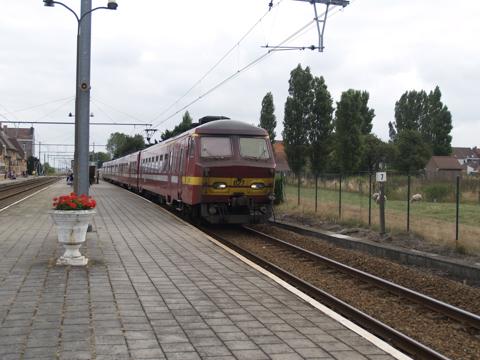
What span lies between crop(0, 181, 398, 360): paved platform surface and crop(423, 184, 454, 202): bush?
1876 centimetres

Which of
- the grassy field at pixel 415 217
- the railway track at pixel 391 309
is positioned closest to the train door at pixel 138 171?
the grassy field at pixel 415 217

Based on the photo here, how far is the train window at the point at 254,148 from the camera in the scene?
52.6 ft

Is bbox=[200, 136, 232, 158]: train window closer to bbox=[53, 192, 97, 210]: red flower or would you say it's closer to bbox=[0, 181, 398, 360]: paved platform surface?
bbox=[0, 181, 398, 360]: paved platform surface

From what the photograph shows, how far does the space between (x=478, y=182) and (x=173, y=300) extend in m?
22.4

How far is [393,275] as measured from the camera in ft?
34.4

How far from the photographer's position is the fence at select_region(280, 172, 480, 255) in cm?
1389

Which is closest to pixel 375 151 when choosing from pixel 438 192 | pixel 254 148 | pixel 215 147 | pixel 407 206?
pixel 438 192

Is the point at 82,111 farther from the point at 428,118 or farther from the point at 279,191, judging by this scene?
the point at 428,118

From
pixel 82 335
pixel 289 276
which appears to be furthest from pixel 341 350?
pixel 289 276

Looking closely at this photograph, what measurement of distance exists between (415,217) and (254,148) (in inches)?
253

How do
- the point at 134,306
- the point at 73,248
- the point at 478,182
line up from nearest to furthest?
1. the point at 134,306
2. the point at 73,248
3. the point at 478,182

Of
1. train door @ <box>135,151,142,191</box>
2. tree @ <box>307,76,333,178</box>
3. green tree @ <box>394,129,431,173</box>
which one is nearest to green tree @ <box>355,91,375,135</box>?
green tree @ <box>394,129,431,173</box>

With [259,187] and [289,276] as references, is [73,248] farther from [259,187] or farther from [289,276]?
[259,187]

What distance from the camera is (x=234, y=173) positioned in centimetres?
1555
